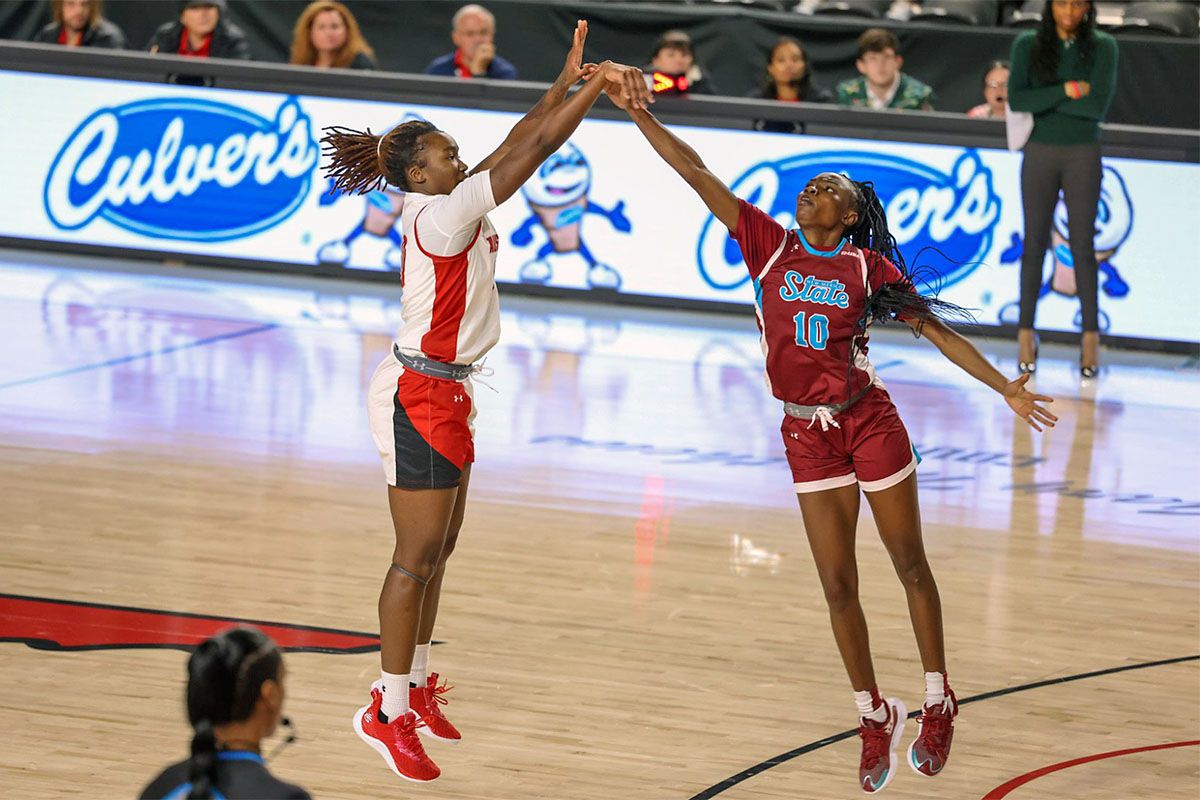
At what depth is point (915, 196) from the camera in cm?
1158

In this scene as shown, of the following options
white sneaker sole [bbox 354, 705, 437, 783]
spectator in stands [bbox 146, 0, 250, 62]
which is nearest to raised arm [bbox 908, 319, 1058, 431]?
white sneaker sole [bbox 354, 705, 437, 783]

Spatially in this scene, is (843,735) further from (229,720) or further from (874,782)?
(229,720)

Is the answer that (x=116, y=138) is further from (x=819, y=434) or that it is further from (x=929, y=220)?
(x=819, y=434)

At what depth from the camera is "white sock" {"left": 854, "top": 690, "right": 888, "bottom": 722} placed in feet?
15.6

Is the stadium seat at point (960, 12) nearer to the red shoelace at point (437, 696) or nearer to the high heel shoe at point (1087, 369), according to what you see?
the high heel shoe at point (1087, 369)

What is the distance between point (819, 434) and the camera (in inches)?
186

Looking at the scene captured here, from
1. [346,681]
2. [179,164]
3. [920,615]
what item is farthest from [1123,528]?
[179,164]

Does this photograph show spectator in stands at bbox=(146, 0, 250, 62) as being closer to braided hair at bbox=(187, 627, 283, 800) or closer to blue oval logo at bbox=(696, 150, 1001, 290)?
blue oval logo at bbox=(696, 150, 1001, 290)

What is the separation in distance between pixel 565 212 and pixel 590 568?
582 centimetres

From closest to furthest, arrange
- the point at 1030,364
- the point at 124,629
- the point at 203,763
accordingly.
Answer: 1. the point at 203,763
2. the point at 124,629
3. the point at 1030,364

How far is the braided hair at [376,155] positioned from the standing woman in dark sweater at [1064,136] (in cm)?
612

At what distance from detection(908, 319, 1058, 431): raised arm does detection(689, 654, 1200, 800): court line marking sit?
→ 107 centimetres

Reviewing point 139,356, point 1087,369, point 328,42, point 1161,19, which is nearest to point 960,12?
point 1161,19

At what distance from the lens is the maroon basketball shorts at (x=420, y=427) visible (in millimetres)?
4566
